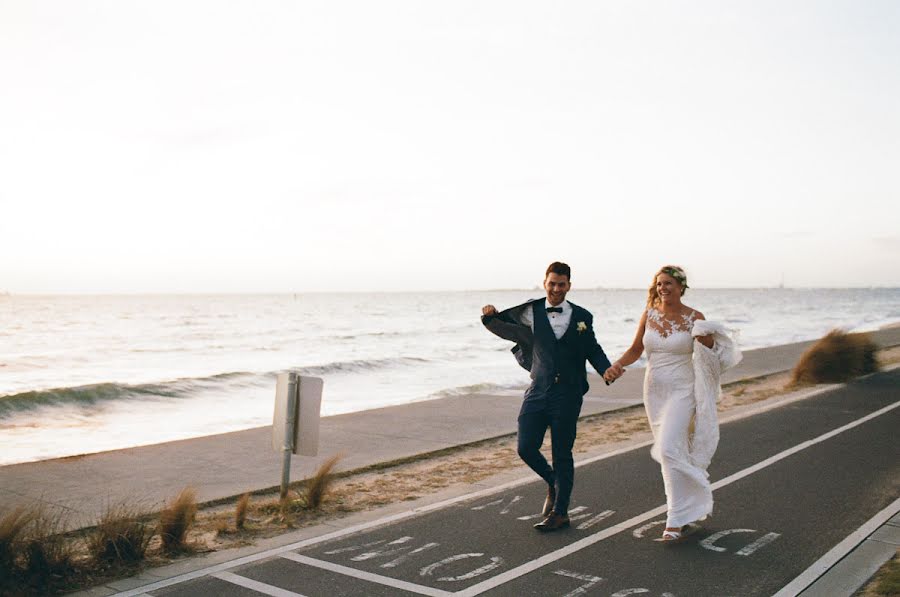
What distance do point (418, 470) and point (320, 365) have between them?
1912 cm

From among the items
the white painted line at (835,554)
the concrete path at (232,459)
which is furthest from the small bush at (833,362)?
the white painted line at (835,554)

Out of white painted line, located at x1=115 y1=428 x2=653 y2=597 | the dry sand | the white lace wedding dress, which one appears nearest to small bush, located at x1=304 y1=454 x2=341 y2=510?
the dry sand

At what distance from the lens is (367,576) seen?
16.8 ft

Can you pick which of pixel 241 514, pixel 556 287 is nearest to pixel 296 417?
pixel 241 514

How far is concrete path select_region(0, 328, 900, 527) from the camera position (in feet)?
24.1

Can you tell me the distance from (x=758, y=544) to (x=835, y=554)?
1.68 feet

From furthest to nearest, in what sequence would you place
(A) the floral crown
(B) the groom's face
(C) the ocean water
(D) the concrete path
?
1. (C) the ocean water
2. (D) the concrete path
3. (A) the floral crown
4. (B) the groom's face

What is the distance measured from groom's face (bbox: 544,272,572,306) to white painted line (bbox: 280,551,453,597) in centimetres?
239

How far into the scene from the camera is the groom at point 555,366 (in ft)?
19.8

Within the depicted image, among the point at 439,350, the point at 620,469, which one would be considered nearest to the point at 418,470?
the point at 620,469

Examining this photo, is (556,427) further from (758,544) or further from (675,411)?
(758,544)

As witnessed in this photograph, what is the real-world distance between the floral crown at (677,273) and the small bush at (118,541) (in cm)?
441

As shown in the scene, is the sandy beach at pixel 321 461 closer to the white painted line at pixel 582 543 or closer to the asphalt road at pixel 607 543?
the asphalt road at pixel 607 543

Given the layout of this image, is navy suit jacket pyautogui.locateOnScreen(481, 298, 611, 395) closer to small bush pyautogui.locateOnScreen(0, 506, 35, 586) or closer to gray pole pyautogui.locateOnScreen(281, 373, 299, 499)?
gray pole pyautogui.locateOnScreen(281, 373, 299, 499)
